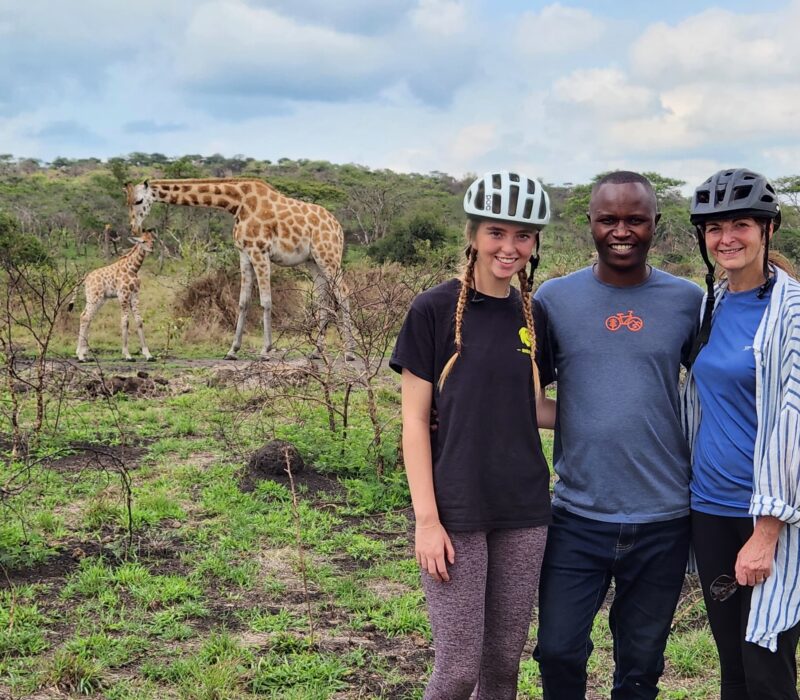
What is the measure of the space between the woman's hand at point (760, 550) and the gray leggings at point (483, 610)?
0.54 m

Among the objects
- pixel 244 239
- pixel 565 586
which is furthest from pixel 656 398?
pixel 244 239

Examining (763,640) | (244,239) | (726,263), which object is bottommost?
(763,640)

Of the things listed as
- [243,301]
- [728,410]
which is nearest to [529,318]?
[728,410]

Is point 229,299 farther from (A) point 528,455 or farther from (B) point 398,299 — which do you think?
(A) point 528,455

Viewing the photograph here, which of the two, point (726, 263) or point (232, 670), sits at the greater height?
point (726, 263)

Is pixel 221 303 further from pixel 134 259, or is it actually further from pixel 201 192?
pixel 201 192

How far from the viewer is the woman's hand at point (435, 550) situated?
2256 millimetres

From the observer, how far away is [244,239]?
38.7ft

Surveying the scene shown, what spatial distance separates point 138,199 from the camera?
12.2 metres

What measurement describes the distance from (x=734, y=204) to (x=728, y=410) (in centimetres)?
59

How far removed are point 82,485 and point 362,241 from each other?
22.6 meters

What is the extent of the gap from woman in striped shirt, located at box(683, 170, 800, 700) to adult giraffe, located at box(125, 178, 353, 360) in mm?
9438

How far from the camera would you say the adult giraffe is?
1180cm

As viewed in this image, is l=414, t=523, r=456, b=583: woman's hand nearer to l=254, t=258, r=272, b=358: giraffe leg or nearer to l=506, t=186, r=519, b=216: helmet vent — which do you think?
l=506, t=186, r=519, b=216: helmet vent
